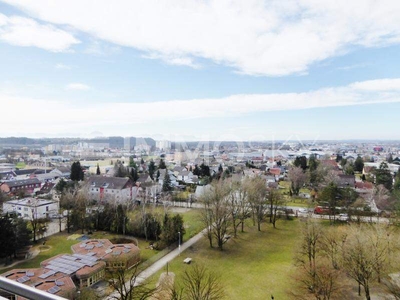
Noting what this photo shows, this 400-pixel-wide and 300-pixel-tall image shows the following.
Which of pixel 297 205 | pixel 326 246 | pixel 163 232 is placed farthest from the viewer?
pixel 297 205

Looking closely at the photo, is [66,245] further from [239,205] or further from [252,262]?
[239,205]

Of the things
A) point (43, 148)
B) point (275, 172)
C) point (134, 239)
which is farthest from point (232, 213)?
point (43, 148)

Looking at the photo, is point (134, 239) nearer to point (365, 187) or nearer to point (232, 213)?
point (232, 213)

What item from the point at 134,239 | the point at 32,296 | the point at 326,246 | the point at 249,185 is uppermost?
the point at 32,296

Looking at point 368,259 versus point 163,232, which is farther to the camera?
point 163,232

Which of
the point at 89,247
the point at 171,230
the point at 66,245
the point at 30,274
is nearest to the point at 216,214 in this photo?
the point at 171,230

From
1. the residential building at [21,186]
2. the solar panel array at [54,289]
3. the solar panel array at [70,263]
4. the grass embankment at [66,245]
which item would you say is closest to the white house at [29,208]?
the grass embankment at [66,245]

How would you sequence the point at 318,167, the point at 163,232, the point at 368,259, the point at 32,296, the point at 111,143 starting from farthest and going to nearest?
1. the point at 111,143
2. the point at 318,167
3. the point at 163,232
4. the point at 368,259
5. the point at 32,296
